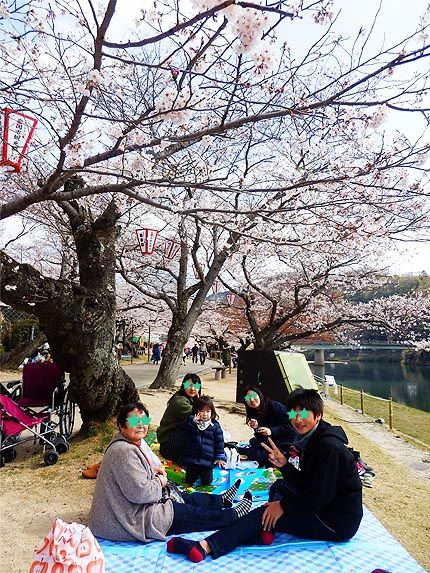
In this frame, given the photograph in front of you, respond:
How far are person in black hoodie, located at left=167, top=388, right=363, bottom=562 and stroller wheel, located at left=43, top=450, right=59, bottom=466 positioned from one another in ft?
9.66

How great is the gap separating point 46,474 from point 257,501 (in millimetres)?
2629

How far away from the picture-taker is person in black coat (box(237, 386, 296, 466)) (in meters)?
5.05

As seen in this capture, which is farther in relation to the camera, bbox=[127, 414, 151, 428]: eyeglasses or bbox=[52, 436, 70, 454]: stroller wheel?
bbox=[52, 436, 70, 454]: stroller wheel

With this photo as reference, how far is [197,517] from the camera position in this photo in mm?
3352

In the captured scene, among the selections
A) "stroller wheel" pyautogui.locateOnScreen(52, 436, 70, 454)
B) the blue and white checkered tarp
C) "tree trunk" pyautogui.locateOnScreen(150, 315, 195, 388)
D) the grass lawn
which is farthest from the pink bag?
the grass lawn

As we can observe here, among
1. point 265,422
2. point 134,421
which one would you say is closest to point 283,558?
point 134,421

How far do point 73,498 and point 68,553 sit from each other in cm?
257

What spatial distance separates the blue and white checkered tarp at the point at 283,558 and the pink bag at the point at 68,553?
0.67 m

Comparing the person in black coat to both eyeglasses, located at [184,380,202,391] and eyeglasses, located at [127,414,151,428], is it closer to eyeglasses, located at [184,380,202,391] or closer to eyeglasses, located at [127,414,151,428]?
eyeglasses, located at [184,380,202,391]

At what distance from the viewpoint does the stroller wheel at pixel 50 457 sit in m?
5.37

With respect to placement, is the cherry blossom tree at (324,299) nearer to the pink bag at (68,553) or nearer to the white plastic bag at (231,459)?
the white plastic bag at (231,459)

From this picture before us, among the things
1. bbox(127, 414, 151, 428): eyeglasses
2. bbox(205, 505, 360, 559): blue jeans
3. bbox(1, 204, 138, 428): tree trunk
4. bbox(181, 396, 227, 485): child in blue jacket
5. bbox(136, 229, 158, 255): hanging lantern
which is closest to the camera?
bbox(205, 505, 360, 559): blue jeans

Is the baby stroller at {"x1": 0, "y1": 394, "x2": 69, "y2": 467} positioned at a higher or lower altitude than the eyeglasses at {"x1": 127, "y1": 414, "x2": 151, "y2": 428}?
lower

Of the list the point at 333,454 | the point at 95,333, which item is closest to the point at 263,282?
the point at 95,333
